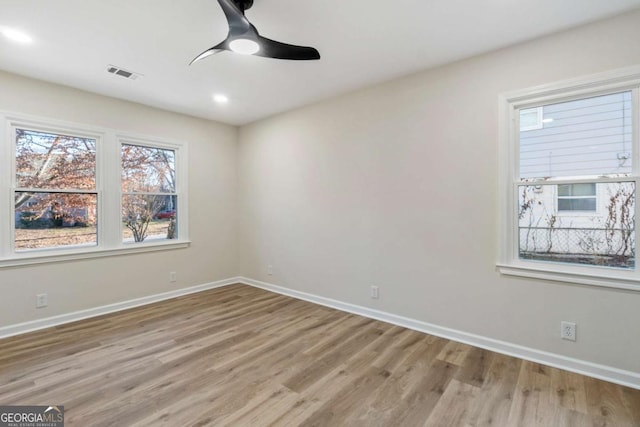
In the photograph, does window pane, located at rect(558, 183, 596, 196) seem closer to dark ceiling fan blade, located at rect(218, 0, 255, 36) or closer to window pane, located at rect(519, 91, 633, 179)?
window pane, located at rect(519, 91, 633, 179)

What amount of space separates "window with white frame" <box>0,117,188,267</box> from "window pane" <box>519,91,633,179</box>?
13.9 feet

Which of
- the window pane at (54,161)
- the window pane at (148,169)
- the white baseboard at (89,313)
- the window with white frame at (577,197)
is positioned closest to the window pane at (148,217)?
the window pane at (148,169)

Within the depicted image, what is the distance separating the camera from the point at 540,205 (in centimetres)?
256

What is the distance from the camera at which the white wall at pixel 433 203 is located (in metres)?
2.29

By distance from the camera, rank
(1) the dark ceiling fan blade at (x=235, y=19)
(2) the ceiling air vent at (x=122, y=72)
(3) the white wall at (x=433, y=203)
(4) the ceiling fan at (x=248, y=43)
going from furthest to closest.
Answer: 1. (2) the ceiling air vent at (x=122, y=72)
2. (3) the white wall at (x=433, y=203)
3. (4) the ceiling fan at (x=248, y=43)
4. (1) the dark ceiling fan blade at (x=235, y=19)

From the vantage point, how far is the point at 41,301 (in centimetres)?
319

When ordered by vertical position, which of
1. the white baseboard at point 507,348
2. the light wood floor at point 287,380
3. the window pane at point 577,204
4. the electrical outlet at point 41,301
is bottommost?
the light wood floor at point 287,380

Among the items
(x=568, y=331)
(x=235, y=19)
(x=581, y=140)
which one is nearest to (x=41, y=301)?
(x=235, y=19)

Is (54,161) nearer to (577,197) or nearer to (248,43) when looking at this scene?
(248,43)

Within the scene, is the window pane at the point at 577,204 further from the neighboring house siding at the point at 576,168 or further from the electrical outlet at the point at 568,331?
the electrical outlet at the point at 568,331

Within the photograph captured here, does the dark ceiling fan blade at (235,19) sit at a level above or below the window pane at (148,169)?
above

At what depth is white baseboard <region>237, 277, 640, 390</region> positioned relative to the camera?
2.18 metres

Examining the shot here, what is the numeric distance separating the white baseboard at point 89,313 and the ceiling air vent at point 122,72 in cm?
264

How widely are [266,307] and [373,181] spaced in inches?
81.0
